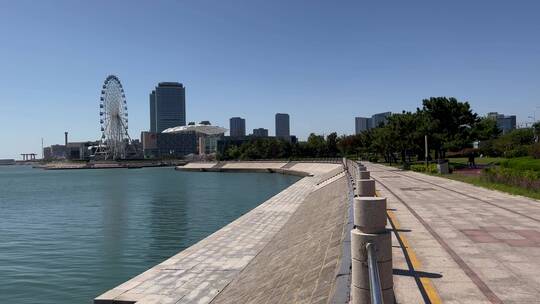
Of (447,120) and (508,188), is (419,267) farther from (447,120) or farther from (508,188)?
(447,120)

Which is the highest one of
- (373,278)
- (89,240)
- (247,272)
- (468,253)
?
(373,278)

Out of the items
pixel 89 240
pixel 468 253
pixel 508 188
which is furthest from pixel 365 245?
pixel 89 240

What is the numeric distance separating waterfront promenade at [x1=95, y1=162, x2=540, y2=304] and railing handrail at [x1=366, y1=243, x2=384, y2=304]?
1.37m

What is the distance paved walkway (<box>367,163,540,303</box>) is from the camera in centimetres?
799

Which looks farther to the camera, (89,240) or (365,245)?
(89,240)

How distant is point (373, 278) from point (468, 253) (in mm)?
7345

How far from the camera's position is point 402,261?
406 inches

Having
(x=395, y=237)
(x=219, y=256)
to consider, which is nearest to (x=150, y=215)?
(x=219, y=256)

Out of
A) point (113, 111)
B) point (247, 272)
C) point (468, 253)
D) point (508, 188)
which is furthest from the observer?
point (113, 111)

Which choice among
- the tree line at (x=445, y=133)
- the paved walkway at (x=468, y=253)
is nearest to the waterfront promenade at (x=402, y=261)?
the paved walkway at (x=468, y=253)

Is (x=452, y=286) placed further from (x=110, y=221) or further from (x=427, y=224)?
(x=110, y=221)

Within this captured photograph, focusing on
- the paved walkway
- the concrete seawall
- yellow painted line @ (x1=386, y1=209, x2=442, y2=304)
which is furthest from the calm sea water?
the paved walkway

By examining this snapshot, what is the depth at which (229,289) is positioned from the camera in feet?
47.6

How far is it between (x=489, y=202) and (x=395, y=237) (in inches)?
407
